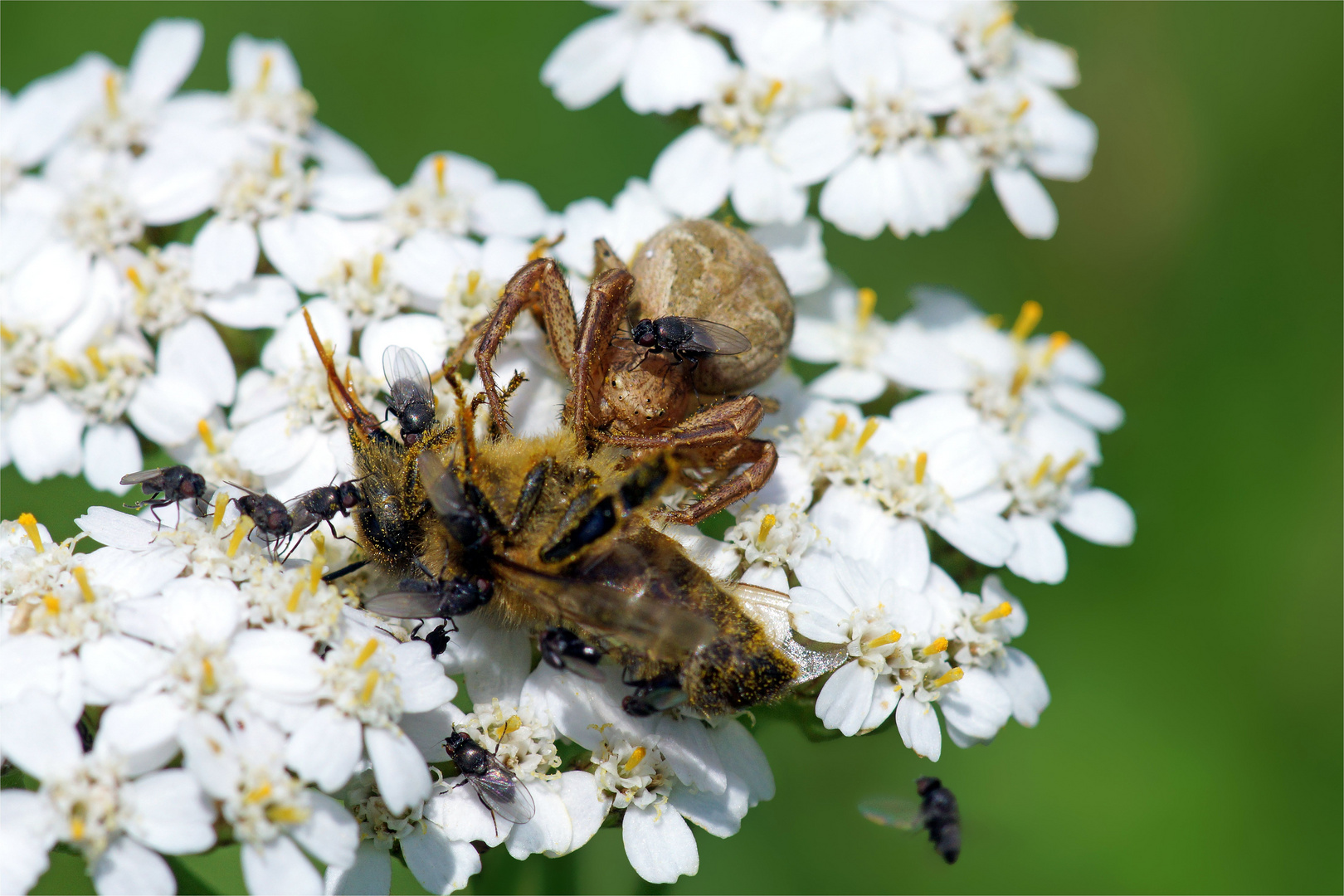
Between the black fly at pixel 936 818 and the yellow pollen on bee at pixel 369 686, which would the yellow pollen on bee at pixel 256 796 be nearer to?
the yellow pollen on bee at pixel 369 686

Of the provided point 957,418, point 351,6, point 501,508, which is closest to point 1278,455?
point 957,418

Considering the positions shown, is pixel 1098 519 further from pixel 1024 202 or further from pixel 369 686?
pixel 369 686

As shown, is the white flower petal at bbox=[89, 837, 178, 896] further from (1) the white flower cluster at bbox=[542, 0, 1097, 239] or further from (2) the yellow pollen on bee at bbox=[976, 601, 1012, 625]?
(1) the white flower cluster at bbox=[542, 0, 1097, 239]

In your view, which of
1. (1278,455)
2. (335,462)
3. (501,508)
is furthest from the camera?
(1278,455)

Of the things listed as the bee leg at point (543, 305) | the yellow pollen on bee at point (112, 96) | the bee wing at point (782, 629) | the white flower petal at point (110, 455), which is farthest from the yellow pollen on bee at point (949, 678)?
the yellow pollen on bee at point (112, 96)

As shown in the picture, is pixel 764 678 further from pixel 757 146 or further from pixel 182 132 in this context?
pixel 182 132

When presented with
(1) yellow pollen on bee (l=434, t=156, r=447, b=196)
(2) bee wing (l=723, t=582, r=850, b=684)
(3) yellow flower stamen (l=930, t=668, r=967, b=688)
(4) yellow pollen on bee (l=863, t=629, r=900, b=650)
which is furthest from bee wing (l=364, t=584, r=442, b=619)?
(1) yellow pollen on bee (l=434, t=156, r=447, b=196)
